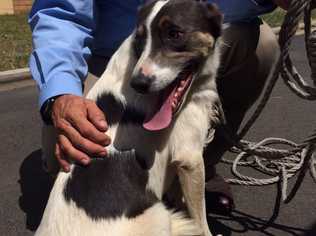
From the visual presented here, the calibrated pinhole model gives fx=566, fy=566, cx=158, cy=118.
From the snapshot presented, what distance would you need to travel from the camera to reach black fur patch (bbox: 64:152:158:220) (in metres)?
2.09

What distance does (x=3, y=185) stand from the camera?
3.56m

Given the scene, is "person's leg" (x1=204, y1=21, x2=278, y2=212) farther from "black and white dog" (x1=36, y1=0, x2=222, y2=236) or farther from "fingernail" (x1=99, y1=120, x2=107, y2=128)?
"fingernail" (x1=99, y1=120, x2=107, y2=128)

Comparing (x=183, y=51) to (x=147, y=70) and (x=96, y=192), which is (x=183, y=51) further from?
(x=96, y=192)

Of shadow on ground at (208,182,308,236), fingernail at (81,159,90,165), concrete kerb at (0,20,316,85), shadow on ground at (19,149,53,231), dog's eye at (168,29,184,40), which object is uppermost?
dog's eye at (168,29,184,40)

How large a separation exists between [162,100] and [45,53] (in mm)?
599

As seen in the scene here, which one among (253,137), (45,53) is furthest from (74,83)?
(253,137)

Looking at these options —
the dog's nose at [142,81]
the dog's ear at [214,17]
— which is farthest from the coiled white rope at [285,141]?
the dog's nose at [142,81]

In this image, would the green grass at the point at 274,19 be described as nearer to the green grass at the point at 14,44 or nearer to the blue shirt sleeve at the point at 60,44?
the green grass at the point at 14,44

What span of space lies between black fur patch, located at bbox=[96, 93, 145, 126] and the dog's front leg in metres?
0.27

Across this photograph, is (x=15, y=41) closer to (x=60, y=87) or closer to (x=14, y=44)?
(x=14, y=44)

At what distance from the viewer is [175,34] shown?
7.17 ft

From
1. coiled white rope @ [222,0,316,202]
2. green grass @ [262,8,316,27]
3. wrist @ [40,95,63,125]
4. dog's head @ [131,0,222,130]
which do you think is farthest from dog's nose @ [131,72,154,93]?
green grass @ [262,8,316,27]

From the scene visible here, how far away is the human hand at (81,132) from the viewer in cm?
210

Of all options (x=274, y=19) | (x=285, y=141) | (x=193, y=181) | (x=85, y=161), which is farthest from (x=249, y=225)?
(x=274, y=19)
